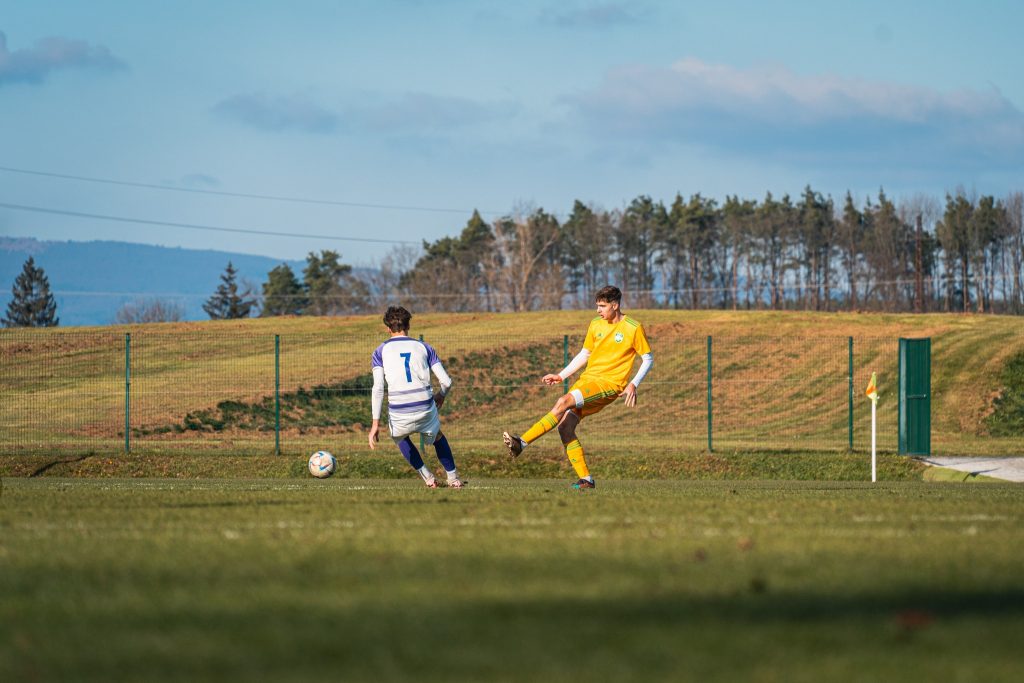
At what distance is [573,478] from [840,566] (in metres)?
15.8

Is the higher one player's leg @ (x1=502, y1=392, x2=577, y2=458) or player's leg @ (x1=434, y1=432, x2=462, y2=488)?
player's leg @ (x1=502, y1=392, x2=577, y2=458)

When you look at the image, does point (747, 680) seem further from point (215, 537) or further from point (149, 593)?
point (215, 537)

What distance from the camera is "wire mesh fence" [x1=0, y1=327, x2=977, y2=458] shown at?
29172 millimetres

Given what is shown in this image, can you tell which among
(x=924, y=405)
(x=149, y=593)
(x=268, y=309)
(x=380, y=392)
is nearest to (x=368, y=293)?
(x=268, y=309)

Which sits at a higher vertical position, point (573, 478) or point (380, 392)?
point (380, 392)

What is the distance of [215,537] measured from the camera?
25.0 ft

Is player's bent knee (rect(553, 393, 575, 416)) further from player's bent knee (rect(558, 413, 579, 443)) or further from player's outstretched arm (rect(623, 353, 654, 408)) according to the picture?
player's outstretched arm (rect(623, 353, 654, 408))

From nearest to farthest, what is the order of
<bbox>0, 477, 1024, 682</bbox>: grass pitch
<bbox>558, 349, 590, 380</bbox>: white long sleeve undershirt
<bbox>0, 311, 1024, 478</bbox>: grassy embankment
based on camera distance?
<bbox>0, 477, 1024, 682</bbox>: grass pitch, <bbox>558, 349, 590, 380</bbox>: white long sleeve undershirt, <bbox>0, 311, 1024, 478</bbox>: grassy embankment

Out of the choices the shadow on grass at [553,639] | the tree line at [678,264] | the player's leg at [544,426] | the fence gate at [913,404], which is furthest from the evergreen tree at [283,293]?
the shadow on grass at [553,639]

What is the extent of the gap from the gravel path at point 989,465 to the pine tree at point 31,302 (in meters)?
112

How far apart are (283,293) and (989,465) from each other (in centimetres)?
11931

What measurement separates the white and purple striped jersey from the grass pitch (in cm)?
481

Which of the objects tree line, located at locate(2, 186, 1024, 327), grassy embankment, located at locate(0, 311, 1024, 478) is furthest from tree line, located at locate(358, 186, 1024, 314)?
grassy embankment, located at locate(0, 311, 1024, 478)

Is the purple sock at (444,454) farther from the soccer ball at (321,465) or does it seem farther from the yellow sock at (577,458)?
the soccer ball at (321,465)
